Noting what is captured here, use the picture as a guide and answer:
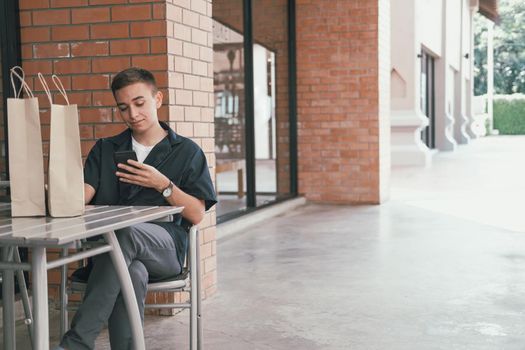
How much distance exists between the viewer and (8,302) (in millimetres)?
2475

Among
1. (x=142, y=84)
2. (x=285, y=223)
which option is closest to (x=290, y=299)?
(x=142, y=84)

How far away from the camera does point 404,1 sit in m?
14.5

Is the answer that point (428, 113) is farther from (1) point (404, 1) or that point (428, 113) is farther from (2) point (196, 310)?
(2) point (196, 310)

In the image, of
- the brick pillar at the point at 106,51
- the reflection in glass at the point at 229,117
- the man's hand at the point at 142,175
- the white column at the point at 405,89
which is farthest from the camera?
the white column at the point at 405,89

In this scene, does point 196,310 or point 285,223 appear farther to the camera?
point 285,223

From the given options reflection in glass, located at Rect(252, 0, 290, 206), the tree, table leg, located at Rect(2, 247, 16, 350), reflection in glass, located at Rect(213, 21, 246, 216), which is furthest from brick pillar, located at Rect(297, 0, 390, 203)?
the tree

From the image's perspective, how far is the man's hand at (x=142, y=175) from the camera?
8.68ft

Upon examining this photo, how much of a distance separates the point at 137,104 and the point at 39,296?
109cm

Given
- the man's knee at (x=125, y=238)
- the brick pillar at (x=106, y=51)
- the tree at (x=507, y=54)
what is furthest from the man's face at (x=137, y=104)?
the tree at (x=507, y=54)

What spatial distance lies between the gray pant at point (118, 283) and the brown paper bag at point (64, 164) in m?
0.23

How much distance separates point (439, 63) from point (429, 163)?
20.2 feet

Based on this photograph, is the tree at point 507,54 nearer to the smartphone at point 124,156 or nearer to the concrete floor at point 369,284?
the concrete floor at point 369,284

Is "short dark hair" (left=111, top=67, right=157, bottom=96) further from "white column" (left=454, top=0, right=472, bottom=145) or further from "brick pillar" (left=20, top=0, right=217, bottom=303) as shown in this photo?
"white column" (left=454, top=0, right=472, bottom=145)

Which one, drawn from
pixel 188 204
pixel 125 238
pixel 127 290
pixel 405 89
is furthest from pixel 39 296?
pixel 405 89
